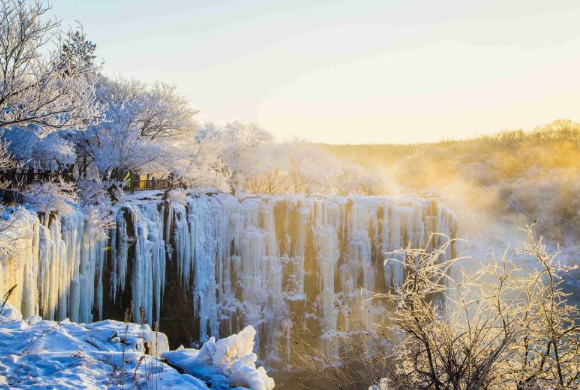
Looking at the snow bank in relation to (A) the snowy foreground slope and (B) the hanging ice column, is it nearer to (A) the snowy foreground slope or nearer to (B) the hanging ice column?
(A) the snowy foreground slope

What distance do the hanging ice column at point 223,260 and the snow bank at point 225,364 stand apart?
4.44 metres

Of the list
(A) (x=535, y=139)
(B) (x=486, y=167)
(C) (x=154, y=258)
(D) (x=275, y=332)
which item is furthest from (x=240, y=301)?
(A) (x=535, y=139)

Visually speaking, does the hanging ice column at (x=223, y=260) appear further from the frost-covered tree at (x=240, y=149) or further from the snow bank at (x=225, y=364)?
the frost-covered tree at (x=240, y=149)

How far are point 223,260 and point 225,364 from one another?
17.0m

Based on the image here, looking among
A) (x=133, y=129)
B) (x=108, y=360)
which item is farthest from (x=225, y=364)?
(x=133, y=129)

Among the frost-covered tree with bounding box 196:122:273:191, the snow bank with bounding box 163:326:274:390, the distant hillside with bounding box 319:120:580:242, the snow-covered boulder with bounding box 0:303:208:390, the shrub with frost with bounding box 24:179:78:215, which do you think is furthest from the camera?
the distant hillside with bounding box 319:120:580:242

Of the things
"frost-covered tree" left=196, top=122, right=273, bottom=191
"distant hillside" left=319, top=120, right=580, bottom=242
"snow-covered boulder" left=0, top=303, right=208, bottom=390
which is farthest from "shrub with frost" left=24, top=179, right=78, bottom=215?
"distant hillside" left=319, top=120, right=580, bottom=242

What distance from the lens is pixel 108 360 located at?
591cm

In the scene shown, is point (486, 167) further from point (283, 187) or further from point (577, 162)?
point (283, 187)

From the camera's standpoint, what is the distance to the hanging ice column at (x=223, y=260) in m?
12.0

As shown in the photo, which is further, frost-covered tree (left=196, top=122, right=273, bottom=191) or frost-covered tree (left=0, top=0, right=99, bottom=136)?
frost-covered tree (left=196, top=122, right=273, bottom=191)

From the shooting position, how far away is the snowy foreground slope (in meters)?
5.20

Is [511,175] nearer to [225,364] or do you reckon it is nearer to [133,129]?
[133,129]

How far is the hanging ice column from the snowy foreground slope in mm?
3233
